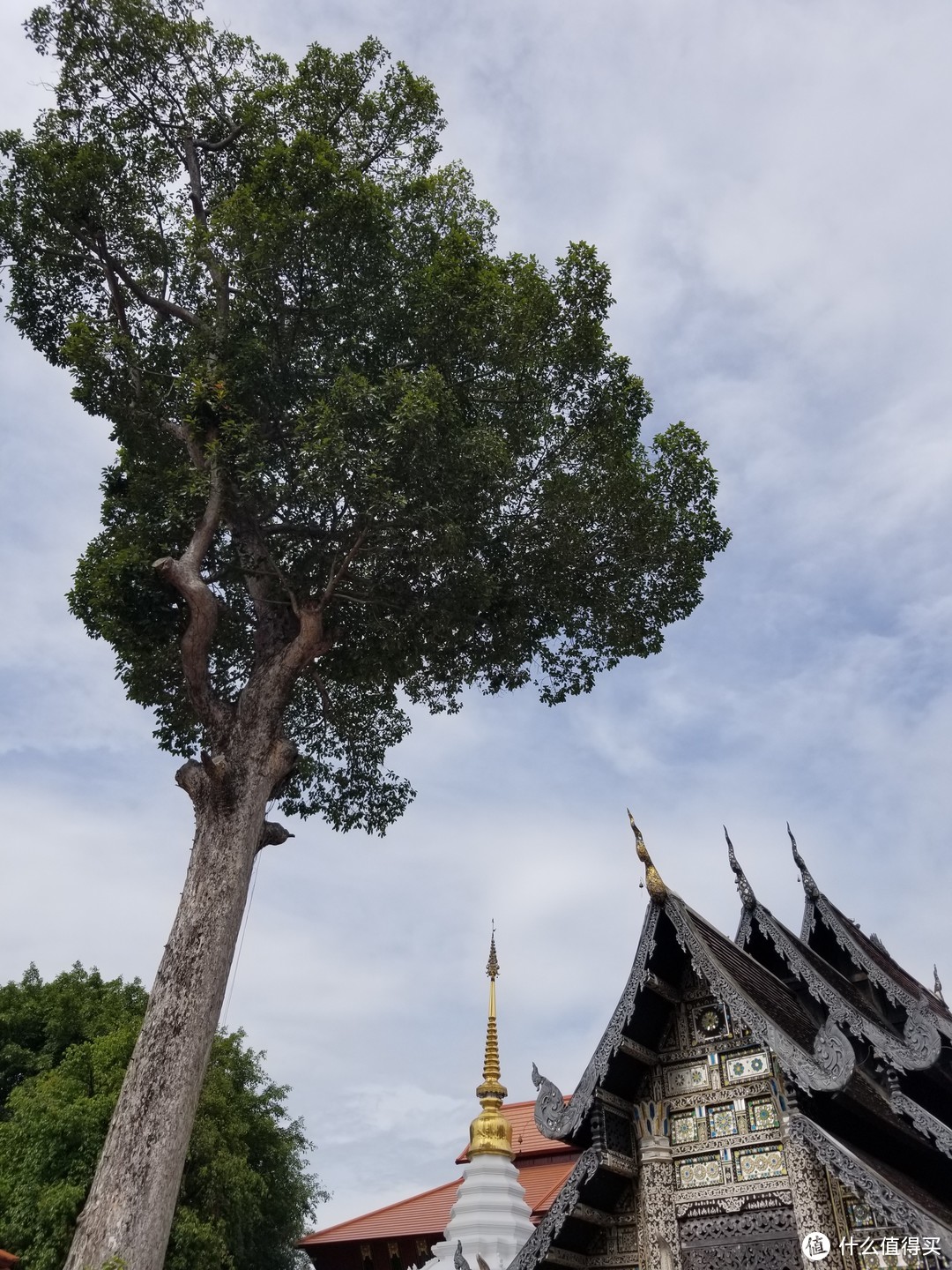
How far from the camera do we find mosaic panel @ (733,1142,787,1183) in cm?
734

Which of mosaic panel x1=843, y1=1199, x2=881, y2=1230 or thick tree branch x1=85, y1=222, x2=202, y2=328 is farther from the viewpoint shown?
thick tree branch x1=85, y1=222, x2=202, y2=328

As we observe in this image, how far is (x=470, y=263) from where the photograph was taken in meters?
12.3

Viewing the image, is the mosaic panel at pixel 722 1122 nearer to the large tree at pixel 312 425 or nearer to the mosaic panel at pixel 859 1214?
the mosaic panel at pixel 859 1214

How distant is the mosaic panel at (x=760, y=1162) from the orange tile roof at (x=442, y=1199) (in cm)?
1011

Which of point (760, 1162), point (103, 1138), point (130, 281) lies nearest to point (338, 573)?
point (130, 281)

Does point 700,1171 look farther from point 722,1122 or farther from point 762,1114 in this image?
point 762,1114

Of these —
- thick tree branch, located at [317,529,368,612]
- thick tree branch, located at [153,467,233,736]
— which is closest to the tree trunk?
thick tree branch, located at [153,467,233,736]

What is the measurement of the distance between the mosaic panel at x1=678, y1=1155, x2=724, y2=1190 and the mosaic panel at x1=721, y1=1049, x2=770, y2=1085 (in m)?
0.60

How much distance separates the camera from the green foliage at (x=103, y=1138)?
16156 mm

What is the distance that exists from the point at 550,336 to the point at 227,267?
4.26m

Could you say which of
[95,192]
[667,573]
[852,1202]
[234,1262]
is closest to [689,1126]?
[852,1202]

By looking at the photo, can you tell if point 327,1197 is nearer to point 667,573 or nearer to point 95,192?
point 667,573

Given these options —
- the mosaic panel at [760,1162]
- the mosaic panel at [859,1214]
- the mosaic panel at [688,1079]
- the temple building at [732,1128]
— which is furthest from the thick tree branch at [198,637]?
the mosaic panel at [859,1214]

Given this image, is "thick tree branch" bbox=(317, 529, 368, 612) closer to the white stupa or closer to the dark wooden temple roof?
the dark wooden temple roof
